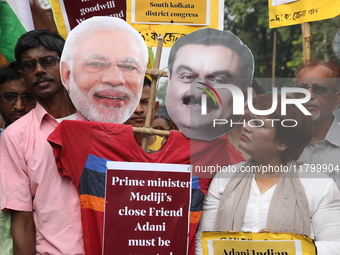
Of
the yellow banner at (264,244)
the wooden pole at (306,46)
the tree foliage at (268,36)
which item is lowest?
the yellow banner at (264,244)

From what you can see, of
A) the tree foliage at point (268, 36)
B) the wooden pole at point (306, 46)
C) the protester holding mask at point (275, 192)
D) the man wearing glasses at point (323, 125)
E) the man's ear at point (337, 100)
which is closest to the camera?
the protester holding mask at point (275, 192)

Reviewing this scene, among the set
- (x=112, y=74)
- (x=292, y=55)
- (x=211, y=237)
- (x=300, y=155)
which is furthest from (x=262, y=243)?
(x=292, y=55)

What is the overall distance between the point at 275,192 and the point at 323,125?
0.52 metres

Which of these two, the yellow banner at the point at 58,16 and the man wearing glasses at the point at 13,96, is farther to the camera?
the yellow banner at the point at 58,16

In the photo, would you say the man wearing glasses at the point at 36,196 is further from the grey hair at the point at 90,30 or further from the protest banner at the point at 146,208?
the grey hair at the point at 90,30

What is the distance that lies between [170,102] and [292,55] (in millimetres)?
8950

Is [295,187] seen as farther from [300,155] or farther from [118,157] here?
[118,157]

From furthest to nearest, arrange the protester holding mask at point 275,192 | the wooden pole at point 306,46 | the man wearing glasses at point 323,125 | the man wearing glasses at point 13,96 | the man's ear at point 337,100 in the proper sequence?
the man wearing glasses at point 13,96, the wooden pole at point 306,46, the man's ear at point 337,100, the man wearing glasses at point 323,125, the protester holding mask at point 275,192

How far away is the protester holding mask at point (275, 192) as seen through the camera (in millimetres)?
2809

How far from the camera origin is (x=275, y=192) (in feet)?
9.43

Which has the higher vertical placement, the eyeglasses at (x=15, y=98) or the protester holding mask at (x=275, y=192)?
the eyeglasses at (x=15, y=98)

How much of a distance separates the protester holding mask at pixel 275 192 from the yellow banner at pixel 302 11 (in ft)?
2.37

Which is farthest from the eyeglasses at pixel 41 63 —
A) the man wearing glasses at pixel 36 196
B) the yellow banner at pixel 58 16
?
the yellow banner at pixel 58 16

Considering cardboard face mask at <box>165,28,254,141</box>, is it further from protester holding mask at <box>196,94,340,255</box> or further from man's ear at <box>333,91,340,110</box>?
man's ear at <box>333,91,340,110</box>
